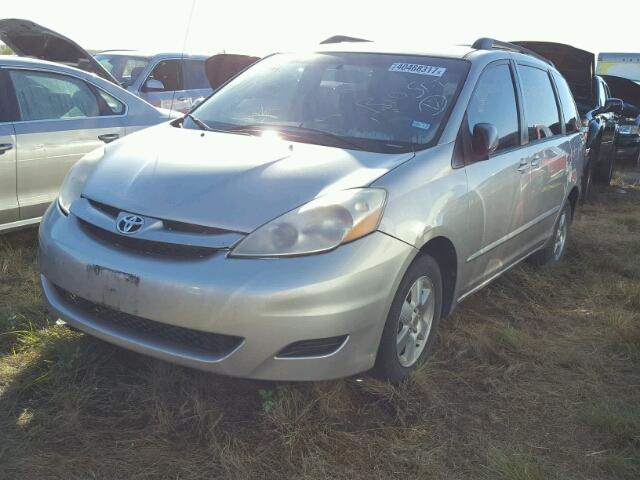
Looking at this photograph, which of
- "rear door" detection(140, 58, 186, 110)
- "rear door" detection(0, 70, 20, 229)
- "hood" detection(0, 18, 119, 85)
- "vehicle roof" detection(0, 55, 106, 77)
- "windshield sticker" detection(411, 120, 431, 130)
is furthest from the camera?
"rear door" detection(140, 58, 186, 110)

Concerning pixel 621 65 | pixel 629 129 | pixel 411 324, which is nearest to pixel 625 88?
pixel 629 129

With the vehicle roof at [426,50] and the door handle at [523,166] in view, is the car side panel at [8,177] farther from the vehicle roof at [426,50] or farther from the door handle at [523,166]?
the door handle at [523,166]

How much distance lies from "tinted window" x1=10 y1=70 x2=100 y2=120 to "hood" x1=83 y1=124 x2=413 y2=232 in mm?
1795

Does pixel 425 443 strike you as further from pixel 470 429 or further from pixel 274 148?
pixel 274 148

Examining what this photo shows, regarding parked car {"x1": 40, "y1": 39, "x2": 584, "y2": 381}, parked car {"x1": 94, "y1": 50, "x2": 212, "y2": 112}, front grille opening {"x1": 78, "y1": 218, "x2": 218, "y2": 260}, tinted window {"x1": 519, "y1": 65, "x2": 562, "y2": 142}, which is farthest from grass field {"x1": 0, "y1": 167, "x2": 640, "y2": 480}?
parked car {"x1": 94, "y1": 50, "x2": 212, "y2": 112}

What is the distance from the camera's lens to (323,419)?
2.82 meters

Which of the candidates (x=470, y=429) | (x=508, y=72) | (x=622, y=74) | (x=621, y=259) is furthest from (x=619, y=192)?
(x=622, y=74)

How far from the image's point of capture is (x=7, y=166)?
14.9 feet

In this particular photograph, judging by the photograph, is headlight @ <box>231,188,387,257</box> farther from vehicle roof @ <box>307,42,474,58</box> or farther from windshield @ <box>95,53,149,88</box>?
windshield @ <box>95,53,149,88</box>

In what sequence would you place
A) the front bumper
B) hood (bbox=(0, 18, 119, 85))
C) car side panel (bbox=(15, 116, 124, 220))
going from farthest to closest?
hood (bbox=(0, 18, 119, 85)), car side panel (bbox=(15, 116, 124, 220)), the front bumper

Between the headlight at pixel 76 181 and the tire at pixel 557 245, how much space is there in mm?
3284

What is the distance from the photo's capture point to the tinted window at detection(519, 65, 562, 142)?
14.5 ft

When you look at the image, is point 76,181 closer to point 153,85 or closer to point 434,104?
point 434,104

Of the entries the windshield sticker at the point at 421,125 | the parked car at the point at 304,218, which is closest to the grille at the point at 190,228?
the parked car at the point at 304,218
